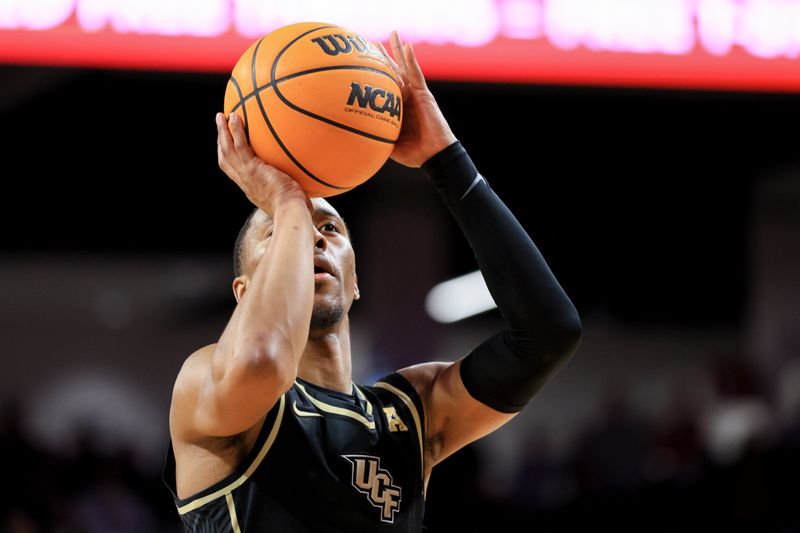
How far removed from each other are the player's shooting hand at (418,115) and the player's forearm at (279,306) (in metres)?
0.51

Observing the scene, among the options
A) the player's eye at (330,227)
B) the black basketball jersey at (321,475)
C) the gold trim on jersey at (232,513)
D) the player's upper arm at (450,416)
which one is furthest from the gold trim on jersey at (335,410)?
the player's eye at (330,227)

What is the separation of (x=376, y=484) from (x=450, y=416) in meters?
0.39

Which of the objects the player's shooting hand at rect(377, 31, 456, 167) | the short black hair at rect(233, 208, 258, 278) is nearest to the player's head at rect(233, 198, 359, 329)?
the short black hair at rect(233, 208, 258, 278)

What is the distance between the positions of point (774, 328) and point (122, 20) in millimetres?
7129

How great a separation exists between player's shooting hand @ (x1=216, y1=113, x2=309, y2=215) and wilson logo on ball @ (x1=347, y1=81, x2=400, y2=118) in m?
0.23

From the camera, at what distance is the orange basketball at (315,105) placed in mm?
2238

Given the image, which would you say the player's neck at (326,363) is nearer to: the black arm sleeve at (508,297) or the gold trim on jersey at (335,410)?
the gold trim on jersey at (335,410)

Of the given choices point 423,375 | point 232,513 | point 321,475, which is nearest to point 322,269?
point 423,375

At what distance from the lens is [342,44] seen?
233cm

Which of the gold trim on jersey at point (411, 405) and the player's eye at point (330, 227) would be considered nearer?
the gold trim on jersey at point (411, 405)

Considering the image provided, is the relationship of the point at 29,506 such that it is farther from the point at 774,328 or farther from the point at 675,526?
the point at 774,328

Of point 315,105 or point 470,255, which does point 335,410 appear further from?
point 470,255

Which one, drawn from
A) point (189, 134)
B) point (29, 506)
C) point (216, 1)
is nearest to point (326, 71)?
point (216, 1)

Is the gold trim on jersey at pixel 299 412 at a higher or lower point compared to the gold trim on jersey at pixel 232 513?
higher
